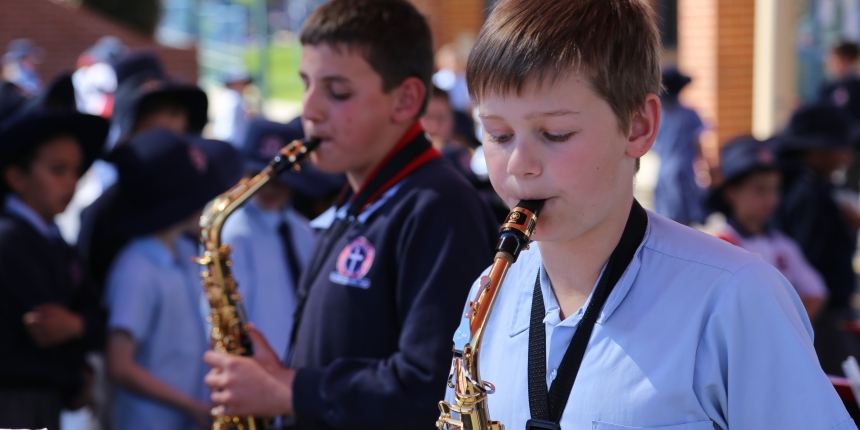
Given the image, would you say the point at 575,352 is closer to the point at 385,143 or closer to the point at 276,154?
the point at 385,143

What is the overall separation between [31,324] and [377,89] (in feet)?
6.24

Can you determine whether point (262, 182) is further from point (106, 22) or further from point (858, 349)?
point (106, 22)

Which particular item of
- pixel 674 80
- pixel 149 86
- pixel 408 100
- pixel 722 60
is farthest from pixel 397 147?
pixel 722 60

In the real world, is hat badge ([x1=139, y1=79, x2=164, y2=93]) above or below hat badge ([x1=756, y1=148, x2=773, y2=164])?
above

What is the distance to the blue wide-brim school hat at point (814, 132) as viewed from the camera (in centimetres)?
618

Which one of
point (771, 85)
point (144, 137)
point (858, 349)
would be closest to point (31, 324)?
point (144, 137)

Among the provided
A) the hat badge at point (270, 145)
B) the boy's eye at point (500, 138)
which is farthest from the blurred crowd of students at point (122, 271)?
the boy's eye at point (500, 138)

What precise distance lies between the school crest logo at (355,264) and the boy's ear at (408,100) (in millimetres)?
427

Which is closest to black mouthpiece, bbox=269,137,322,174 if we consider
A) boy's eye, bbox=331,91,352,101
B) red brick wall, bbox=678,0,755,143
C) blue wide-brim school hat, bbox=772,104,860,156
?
boy's eye, bbox=331,91,352,101

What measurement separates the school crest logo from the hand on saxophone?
1.01 feet

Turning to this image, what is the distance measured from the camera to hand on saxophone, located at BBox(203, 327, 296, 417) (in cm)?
255

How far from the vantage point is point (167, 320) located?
3943 millimetres

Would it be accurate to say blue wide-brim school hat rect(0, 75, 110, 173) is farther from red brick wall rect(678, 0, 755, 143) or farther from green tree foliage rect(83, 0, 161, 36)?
green tree foliage rect(83, 0, 161, 36)

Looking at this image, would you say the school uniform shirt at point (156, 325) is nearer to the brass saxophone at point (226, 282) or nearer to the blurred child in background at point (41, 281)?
the blurred child in background at point (41, 281)
